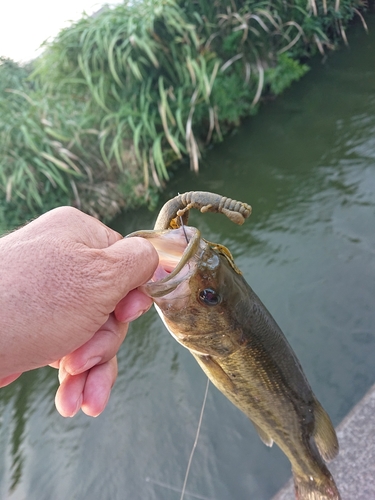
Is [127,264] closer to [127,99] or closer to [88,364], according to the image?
[88,364]

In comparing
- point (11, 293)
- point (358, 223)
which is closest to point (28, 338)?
point (11, 293)

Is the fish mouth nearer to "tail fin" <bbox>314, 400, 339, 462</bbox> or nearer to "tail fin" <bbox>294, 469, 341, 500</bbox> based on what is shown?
"tail fin" <bbox>314, 400, 339, 462</bbox>

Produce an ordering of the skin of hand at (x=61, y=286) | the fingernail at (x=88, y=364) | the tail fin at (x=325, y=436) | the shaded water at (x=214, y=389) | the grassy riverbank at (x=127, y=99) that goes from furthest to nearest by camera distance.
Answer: the grassy riverbank at (x=127, y=99), the shaded water at (x=214, y=389), the tail fin at (x=325, y=436), the fingernail at (x=88, y=364), the skin of hand at (x=61, y=286)

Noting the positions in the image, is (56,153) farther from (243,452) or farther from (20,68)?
(243,452)

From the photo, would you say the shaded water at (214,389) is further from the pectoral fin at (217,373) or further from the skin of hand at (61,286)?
the skin of hand at (61,286)

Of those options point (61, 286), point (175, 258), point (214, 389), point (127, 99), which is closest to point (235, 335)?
point (175, 258)

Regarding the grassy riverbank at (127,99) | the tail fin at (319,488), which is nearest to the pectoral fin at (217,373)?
the tail fin at (319,488)
